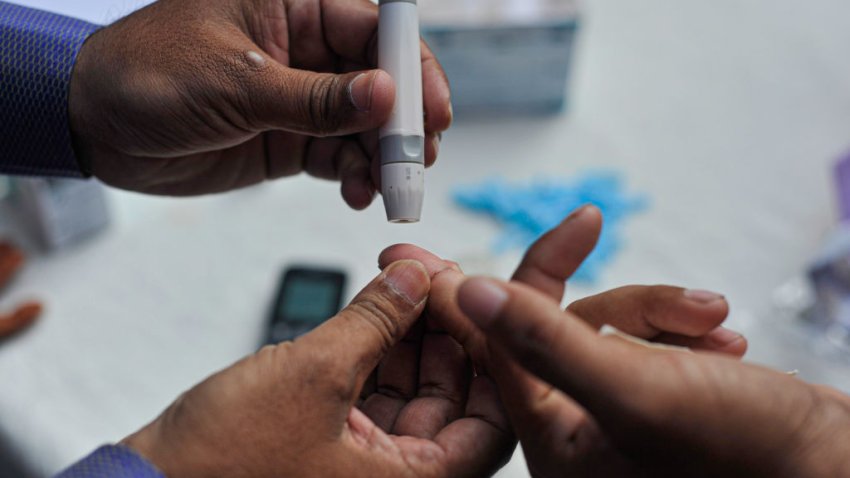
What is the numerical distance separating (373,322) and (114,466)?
160mm

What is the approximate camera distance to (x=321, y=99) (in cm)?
48

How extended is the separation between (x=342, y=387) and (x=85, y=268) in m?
0.54

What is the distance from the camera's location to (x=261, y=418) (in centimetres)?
38

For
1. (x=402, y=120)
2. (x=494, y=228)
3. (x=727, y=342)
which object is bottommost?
(x=494, y=228)

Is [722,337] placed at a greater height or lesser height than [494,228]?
greater

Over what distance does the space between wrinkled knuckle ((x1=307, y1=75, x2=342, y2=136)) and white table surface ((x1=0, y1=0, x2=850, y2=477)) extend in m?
0.30

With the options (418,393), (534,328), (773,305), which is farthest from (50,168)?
(773,305)

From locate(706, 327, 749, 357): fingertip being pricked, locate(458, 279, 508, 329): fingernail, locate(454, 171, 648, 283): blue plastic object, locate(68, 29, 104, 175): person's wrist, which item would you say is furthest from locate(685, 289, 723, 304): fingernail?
locate(68, 29, 104, 175): person's wrist

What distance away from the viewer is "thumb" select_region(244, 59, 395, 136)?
1.54 ft

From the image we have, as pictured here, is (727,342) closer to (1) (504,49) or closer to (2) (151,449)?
(2) (151,449)

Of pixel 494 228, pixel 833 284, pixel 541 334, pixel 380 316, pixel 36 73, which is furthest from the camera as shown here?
pixel 494 228

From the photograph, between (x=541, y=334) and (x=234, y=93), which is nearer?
(x=541, y=334)

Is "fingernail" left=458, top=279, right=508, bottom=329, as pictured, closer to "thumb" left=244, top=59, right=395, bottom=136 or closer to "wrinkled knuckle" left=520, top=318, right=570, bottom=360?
"wrinkled knuckle" left=520, top=318, right=570, bottom=360

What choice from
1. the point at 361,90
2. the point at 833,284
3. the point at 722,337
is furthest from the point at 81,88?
the point at 833,284
